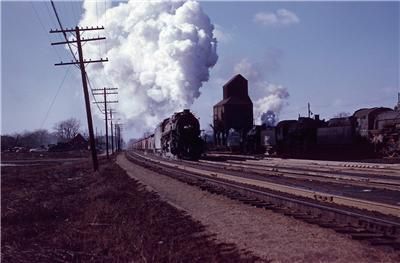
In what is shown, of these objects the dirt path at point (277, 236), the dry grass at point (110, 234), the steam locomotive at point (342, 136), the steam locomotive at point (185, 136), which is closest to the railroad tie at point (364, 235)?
the dirt path at point (277, 236)

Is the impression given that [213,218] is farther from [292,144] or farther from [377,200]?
[292,144]

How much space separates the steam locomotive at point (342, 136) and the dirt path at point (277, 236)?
79.2ft

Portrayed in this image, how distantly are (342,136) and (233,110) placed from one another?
52738mm

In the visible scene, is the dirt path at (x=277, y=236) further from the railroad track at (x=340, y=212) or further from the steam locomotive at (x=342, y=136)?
the steam locomotive at (x=342, y=136)

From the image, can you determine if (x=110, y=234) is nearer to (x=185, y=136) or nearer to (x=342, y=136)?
(x=342, y=136)

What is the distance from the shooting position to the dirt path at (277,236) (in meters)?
8.02

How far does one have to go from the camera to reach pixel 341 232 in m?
9.58

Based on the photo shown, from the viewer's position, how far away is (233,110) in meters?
93.1

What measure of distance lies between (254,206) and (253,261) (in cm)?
624

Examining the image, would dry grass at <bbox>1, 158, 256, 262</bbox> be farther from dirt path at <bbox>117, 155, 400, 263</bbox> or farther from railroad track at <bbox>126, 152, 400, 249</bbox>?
railroad track at <bbox>126, 152, 400, 249</bbox>

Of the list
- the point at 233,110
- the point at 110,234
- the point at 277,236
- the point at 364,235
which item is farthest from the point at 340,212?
the point at 233,110

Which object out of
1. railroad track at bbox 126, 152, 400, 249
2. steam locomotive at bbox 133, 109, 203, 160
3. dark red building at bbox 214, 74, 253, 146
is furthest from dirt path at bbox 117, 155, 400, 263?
dark red building at bbox 214, 74, 253, 146

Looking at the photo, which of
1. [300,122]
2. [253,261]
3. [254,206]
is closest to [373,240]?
[253,261]

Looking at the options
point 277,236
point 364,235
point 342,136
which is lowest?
point 277,236
